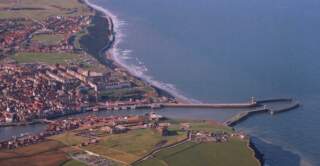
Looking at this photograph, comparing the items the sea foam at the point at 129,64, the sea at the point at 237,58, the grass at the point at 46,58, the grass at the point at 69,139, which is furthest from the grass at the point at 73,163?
the grass at the point at 46,58

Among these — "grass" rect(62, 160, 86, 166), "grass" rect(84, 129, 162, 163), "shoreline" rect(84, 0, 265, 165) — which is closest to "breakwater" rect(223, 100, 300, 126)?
"shoreline" rect(84, 0, 265, 165)

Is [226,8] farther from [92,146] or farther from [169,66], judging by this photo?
[92,146]

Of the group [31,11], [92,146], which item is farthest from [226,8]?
[92,146]

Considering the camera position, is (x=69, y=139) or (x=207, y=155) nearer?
(x=207, y=155)

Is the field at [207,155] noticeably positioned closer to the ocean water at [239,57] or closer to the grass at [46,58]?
the ocean water at [239,57]

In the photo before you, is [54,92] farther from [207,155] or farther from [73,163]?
[207,155]

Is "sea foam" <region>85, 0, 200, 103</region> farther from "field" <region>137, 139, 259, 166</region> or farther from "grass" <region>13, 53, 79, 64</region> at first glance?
"field" <region>137, 139, 259, 166</region>

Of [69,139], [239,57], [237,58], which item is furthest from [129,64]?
[69,139]
